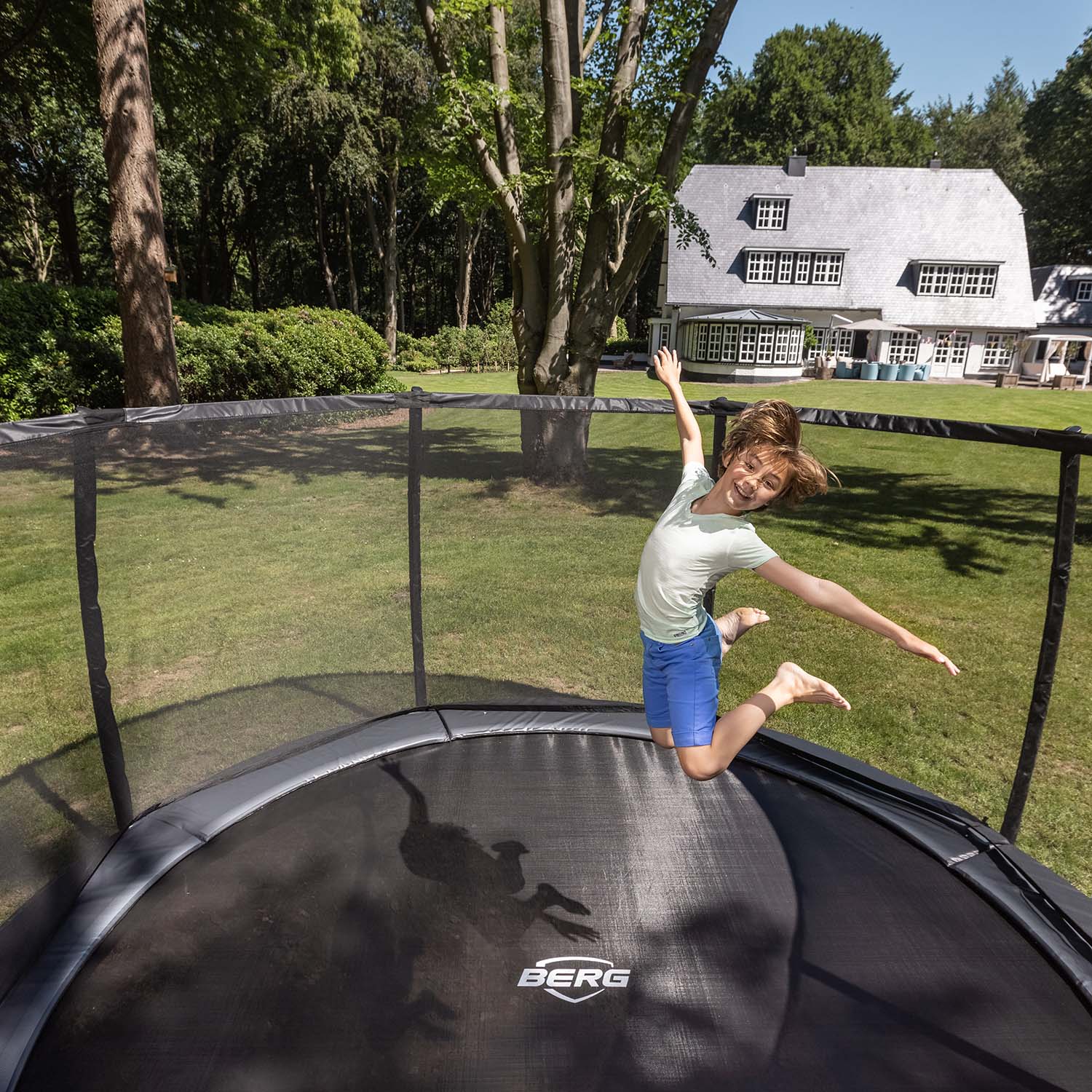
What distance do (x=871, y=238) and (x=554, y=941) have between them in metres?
27.4

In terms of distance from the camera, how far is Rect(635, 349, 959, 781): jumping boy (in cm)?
182

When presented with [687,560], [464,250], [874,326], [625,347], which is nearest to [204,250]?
[464,250]

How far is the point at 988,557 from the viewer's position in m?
5.99

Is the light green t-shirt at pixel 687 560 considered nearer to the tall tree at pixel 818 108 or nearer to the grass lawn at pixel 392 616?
the grass lawn at pixel 392 616

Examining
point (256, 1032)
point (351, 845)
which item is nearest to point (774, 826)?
point (351, 845)

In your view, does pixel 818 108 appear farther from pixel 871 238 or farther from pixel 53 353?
pixel 53 353

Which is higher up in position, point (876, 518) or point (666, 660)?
point (666, 660)

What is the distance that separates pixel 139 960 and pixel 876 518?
622 centimetres

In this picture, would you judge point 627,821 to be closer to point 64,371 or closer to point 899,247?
point 64,371

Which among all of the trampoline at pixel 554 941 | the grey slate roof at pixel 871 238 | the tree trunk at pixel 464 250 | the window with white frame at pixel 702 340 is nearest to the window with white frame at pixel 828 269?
the grey slate roof at pixel 871 238

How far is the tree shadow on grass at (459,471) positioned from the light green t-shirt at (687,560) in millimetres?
1433

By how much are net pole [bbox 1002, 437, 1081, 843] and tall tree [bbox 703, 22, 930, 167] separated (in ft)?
123

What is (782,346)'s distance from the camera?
2255cm

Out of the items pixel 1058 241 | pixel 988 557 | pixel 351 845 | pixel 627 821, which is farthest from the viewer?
pixel 1058 241
